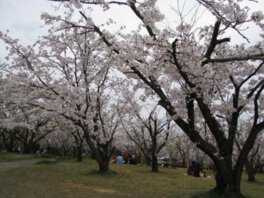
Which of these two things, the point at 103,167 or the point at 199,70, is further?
the point at 103,167

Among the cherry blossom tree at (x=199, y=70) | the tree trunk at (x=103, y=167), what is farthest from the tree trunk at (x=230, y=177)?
the tree trunk at (x=103, y=167)

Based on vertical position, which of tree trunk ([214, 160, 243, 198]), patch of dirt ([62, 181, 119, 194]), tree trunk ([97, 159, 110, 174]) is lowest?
patch of dirt ([62, 181, 119, 194])

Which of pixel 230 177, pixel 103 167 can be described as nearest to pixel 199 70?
pixel 230 177

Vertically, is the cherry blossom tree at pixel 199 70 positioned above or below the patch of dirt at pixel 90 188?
above

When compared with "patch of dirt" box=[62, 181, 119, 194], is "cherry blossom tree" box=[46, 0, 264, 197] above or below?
above

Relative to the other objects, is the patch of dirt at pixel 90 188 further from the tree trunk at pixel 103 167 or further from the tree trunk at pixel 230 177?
the tree trunk at pixel 103 167

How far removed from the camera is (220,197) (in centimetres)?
1265

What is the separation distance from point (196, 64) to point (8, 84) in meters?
10.9

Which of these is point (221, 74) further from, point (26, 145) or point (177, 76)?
point (26, 145)

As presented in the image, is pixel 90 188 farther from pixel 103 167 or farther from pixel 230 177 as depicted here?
pixel 103 167

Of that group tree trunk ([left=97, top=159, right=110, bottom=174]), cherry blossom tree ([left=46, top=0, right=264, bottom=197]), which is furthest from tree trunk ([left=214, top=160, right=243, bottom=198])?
tree trunk ([left=97, top=159, right=110, bottom=174])

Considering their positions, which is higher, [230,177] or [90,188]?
[230,177]

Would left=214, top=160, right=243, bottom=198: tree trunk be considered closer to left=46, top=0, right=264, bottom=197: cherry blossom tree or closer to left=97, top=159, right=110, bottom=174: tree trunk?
left=46, top=0, right=264, bottom=197: cherry blossom tree

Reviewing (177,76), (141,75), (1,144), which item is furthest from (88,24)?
(1,144)
